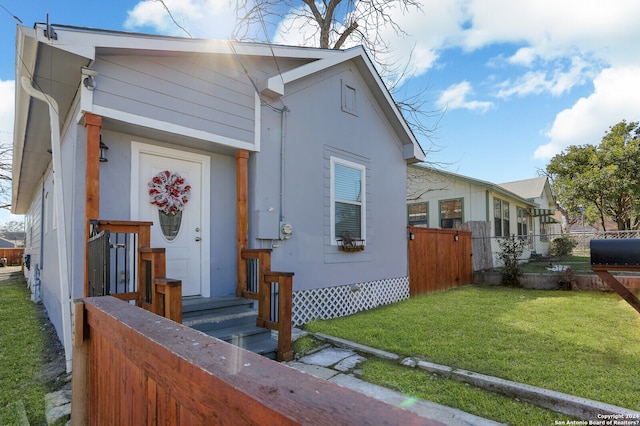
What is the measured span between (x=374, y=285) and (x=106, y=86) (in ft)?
18.1

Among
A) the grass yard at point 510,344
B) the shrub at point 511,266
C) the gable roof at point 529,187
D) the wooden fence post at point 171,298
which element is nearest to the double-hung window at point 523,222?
the gable roof at point 529,187

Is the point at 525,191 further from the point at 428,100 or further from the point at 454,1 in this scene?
the point at 454,1

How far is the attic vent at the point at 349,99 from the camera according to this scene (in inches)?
264

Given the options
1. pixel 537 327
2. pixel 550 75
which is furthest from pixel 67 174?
pixel 550 75

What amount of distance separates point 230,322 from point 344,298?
2485 millimetres

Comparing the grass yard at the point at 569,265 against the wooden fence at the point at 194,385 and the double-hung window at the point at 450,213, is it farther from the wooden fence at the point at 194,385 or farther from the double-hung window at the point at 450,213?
the wooden fence at the point at 194,385

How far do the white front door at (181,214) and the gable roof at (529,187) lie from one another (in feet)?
65.0

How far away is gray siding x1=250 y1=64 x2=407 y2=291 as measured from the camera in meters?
5.48

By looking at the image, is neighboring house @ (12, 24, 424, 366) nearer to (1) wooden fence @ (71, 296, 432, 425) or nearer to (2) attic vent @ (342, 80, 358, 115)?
(2) attic vent @ (342, 80, 358, 115)

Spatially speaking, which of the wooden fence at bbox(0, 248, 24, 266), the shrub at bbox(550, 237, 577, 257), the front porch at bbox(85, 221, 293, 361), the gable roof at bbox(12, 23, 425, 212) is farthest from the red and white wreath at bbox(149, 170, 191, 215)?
the wooden fence at bbox(0, 248, 24, 266)

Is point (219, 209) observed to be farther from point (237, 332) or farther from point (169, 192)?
point (237, 332)

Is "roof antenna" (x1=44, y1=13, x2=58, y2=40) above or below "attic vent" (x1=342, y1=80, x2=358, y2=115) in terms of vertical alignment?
below

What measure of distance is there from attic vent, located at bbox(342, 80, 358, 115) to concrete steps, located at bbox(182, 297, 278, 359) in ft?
13.4

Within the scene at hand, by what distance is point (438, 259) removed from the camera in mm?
8977
